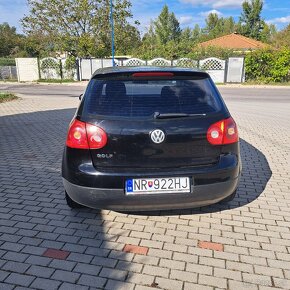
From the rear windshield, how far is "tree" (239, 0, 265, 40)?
67.8 metres

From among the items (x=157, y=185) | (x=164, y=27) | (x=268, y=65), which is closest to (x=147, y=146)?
(x=157, y=185)

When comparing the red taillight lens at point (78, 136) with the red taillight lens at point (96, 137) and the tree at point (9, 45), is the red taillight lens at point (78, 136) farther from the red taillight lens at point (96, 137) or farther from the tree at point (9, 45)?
the tree at point (9, 45)

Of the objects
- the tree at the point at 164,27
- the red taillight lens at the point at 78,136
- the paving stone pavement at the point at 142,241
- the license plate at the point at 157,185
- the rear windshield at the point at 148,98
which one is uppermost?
the tree at the point at 164,27

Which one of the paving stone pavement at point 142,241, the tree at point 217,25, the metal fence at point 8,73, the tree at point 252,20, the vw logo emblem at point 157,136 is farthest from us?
the tree at point 217,25

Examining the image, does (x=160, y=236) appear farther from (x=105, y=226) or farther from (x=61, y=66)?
(x=61, y=66)

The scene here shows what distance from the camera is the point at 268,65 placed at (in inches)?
1016

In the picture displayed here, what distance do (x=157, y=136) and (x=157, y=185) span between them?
462mm

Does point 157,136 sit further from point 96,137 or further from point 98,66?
point 98,66

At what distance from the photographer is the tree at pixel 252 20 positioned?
206ft

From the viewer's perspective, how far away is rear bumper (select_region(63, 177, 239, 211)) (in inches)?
121

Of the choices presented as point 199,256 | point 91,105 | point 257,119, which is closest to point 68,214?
point 91,105

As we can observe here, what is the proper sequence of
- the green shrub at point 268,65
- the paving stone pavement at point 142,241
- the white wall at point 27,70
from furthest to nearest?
the white wall at point 27,70 < the green shrub at point 268,65 < the paving stone pavement at point 142,241

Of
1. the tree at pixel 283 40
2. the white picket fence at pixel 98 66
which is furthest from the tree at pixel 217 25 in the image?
the white picket fence at pixel 98 66

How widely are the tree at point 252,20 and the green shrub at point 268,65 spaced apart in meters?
43.3
